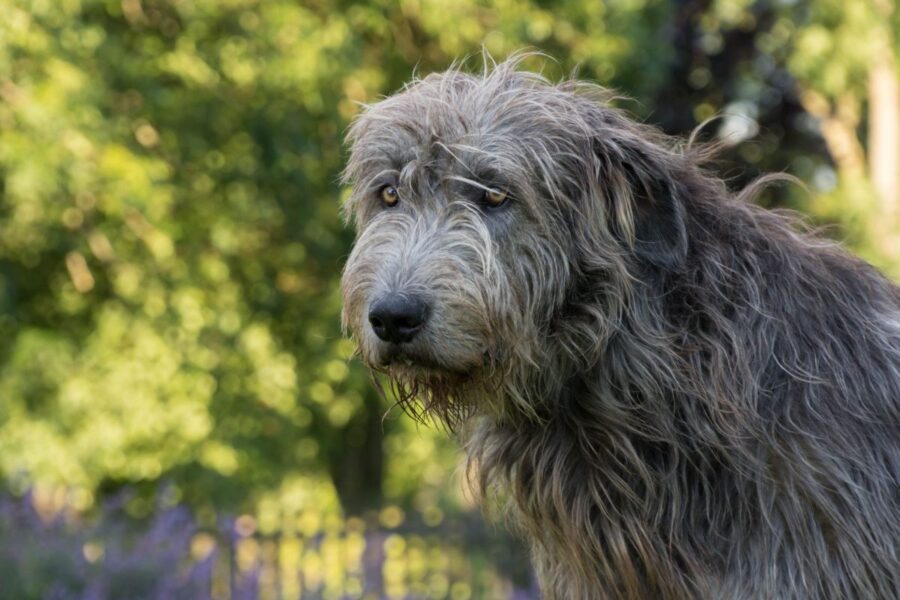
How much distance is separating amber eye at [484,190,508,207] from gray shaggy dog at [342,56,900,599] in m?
0.01

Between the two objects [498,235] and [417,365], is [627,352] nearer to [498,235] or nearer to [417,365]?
[498,235]

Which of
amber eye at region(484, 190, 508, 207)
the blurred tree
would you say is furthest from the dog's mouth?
the blurred tree

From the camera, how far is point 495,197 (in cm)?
370

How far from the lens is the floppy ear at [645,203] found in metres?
3.75

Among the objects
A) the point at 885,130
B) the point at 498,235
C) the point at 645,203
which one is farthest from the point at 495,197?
the point at 885,130

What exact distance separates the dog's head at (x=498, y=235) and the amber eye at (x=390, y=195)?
13 millimetres

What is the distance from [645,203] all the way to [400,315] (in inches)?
33.9

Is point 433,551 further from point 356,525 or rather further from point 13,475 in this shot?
point 13,475

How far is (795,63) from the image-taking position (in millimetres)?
14547

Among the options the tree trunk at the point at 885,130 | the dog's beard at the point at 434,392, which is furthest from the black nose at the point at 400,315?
the tree trunk at the point at 885,130

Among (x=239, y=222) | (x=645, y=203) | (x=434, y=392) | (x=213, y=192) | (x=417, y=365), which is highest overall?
(x=645, y=203)

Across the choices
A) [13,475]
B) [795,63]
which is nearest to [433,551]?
[13,475]

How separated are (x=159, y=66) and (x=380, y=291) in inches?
385

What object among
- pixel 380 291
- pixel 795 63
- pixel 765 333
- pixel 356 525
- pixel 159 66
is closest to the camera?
pixel 380 291
